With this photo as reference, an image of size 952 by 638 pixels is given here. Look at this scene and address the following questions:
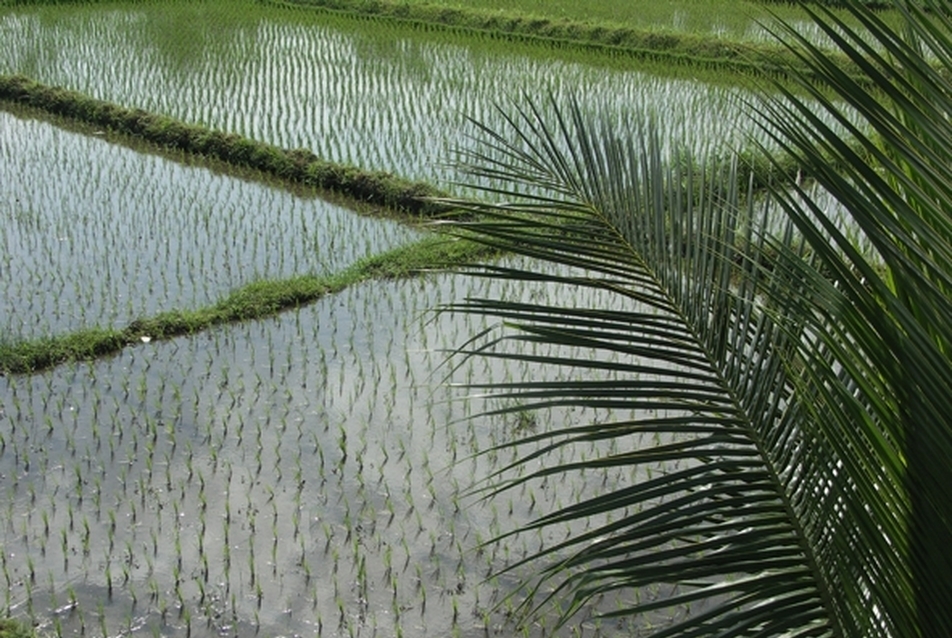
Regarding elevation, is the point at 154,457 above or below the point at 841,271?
above

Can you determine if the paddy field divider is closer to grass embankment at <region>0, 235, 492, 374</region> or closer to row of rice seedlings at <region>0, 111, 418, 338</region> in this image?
grass embankment at <region>0, 235, 492, 374</region>

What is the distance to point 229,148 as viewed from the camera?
862 cm

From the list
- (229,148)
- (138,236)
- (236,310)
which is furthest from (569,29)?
(236,310)

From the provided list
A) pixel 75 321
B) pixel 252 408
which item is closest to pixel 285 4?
pixel 75 321

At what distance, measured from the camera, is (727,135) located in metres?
8.55

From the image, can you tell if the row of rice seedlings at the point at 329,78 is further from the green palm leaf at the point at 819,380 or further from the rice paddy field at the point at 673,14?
the green palm leaf at the point at 819,380

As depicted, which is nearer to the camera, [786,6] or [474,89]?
[474,89]

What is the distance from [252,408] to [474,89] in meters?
5.84

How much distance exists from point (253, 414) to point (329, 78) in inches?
256

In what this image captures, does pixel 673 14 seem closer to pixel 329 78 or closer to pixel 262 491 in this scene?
pixel 329 78

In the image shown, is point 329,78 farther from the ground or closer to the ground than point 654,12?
closer to the ground

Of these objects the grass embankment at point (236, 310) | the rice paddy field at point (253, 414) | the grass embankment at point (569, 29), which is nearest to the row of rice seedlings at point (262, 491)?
the rice paddy field at point (253, 414)

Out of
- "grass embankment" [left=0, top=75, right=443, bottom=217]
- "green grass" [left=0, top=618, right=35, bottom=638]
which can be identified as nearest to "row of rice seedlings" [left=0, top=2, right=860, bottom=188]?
"grass embankment" [left=0, top=75, right=443, bottom=217]

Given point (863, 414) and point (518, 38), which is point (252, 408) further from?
point (518, 38)
